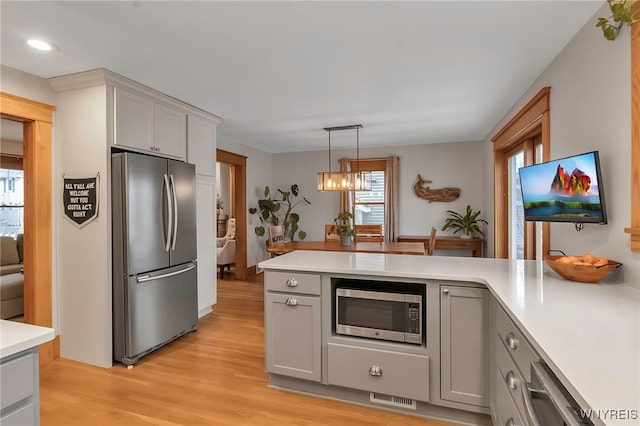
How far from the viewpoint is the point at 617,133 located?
68.7 inches

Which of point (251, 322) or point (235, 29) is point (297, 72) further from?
point (251, 322)

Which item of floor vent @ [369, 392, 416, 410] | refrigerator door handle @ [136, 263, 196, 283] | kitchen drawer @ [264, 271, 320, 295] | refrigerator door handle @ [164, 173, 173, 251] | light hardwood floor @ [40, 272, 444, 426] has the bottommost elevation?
light hardwood floor @ [40, 272, 444, 426]

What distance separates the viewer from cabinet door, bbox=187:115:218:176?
12.0 ft

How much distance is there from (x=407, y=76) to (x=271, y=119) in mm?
1922

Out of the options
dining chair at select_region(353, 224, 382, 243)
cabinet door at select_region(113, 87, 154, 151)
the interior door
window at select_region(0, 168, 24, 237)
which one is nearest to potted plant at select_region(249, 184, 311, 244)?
dining chair at select_region(353, 224, 382, 243)

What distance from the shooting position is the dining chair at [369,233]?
5203 mm

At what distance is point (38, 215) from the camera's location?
9.04 feet

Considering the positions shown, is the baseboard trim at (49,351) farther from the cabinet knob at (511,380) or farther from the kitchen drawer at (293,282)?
the cabinet knob at (511,380)

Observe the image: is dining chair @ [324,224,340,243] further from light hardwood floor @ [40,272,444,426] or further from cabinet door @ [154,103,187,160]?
cabinet door @ [154,103,187,160]

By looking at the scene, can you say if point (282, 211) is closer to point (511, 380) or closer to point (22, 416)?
point (511, 380)

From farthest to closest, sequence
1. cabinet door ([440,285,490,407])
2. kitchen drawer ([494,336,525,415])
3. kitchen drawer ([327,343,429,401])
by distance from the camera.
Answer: kitchen drawer ([327,343,429,401]) < cabinet door ([440,285,490,407]) < kitchen drawer ([494,336,525,415])

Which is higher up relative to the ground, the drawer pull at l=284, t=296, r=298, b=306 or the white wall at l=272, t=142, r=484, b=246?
the white wall at l=272, t=142, r=484, b=246

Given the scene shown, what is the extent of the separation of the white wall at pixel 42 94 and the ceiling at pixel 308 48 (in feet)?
0.26

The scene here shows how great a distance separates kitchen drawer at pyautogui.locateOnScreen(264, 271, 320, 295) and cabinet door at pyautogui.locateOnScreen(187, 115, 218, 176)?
77.3 inches
